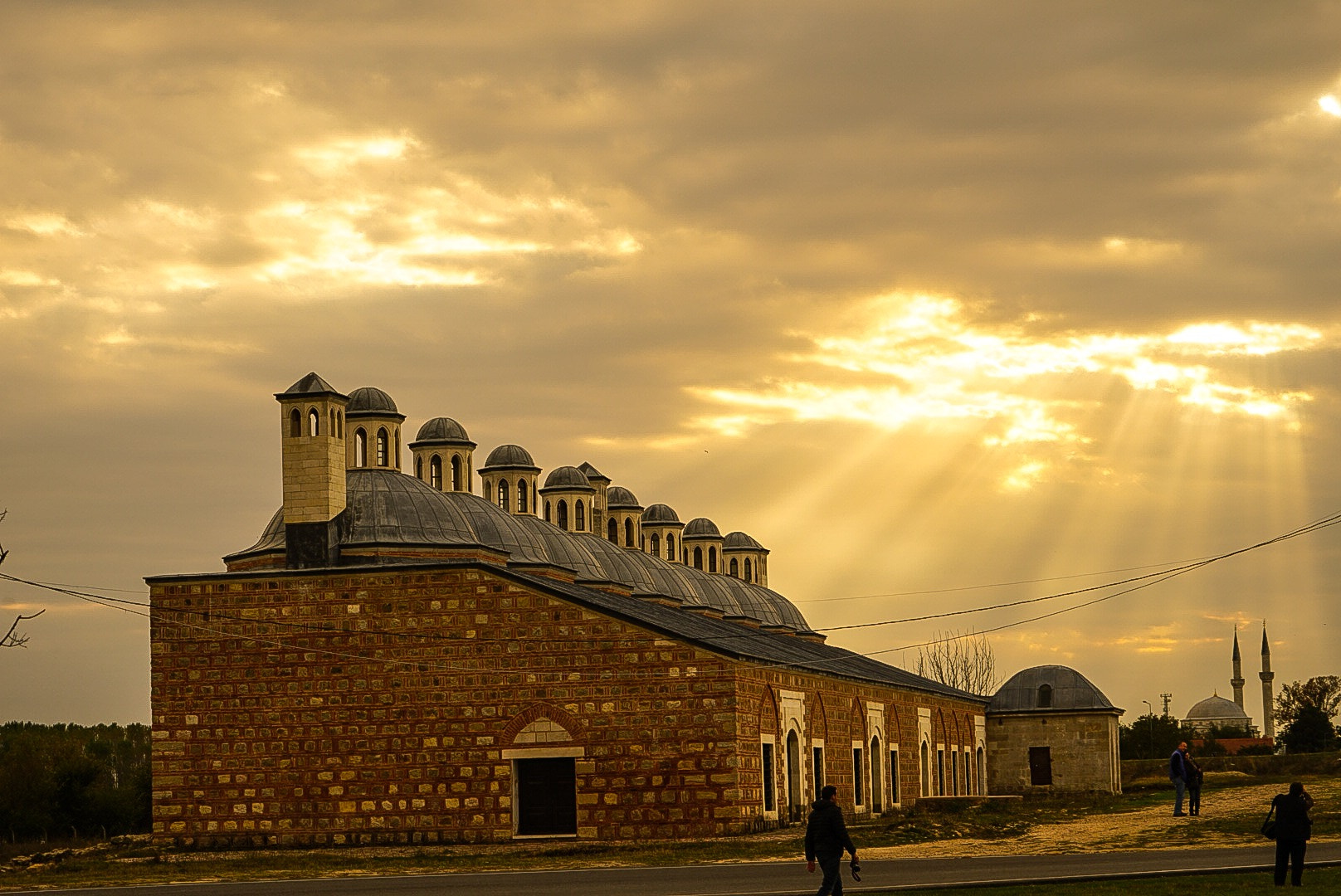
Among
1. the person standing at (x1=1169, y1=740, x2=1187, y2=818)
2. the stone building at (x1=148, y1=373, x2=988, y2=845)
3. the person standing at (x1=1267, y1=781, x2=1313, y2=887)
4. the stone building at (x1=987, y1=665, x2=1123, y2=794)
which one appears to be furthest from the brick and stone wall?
the stone building at (x1=987, y1=665, x2=1123, y2=794)

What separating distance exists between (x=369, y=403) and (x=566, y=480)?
14.3 m

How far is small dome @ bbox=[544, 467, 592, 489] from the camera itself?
54438 millimetres

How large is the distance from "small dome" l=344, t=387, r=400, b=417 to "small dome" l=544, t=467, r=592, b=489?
532 inches

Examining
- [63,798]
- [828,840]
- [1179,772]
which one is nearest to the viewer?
[828,840]

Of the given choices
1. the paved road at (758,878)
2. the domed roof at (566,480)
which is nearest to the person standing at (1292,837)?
the paved road at (758,878)

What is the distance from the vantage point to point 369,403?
4109 centimetres

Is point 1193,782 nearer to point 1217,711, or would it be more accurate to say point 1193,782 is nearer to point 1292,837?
point 1292,837

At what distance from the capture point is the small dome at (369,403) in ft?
135

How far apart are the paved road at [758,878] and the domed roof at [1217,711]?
91230 mm

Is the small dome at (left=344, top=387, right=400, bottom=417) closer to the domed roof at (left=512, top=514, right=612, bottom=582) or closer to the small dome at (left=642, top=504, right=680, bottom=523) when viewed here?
the domed roof at (left=512, top=514, right=612, bottom=582)

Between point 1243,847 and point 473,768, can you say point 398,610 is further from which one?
point 1243,847

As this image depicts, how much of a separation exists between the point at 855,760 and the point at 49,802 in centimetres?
2893

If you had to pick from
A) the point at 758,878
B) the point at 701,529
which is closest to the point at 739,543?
the point at 701,529

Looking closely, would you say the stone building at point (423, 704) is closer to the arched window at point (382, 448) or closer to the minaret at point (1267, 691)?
the arched window at point (382, 448)
